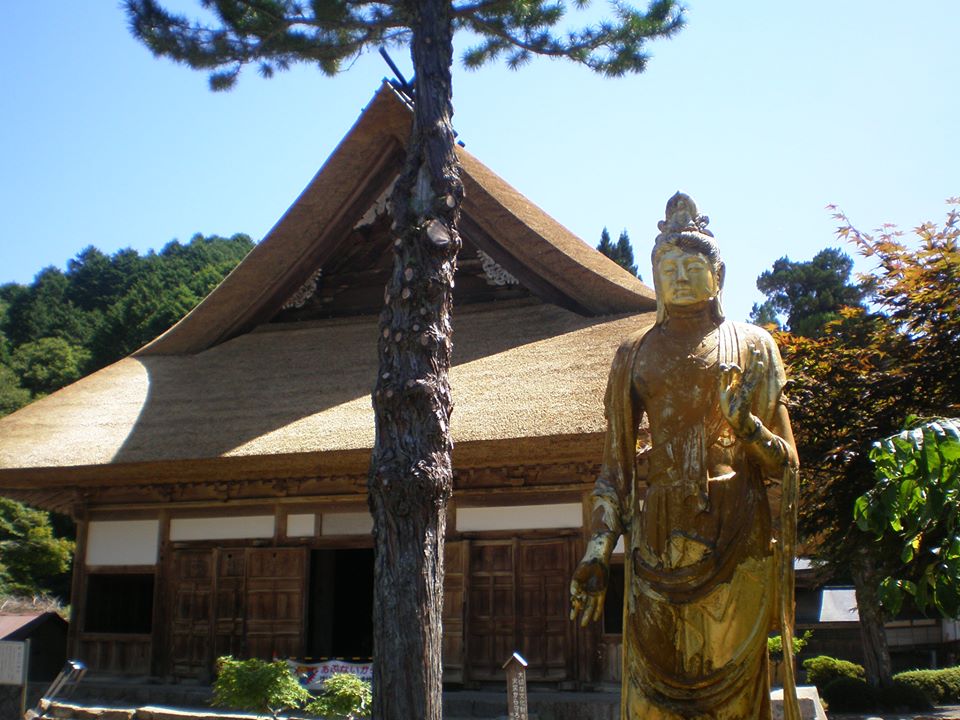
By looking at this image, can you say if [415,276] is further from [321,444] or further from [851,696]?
[851,696]

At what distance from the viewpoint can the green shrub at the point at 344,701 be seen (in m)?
8.84

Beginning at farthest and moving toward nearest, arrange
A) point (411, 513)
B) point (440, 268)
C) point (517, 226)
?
point (517, 226), point (440, 268), point (411, 513)

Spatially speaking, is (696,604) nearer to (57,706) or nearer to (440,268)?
(440,268)

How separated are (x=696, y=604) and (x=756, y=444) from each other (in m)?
0.65

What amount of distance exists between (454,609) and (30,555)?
1676cm

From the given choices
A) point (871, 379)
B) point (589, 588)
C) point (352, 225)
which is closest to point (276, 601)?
point (352, 225)

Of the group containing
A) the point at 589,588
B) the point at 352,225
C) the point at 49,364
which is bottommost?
the point at 589,588

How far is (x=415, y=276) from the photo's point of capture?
8.20 m

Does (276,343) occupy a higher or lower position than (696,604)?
higher

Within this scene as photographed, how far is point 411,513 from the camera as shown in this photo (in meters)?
7.61

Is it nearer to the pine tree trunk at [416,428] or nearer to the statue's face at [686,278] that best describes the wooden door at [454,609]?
the pine tree trunk at [416,428]

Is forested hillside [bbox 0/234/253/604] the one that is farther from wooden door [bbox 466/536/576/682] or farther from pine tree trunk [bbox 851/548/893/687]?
pine tree trunk [bbox 851/548/893/687]

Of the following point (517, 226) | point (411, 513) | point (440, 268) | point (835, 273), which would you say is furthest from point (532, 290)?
point (835, 273)

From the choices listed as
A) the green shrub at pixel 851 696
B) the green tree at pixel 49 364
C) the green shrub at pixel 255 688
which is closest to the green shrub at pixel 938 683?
the green shrub at pixel 851 696
